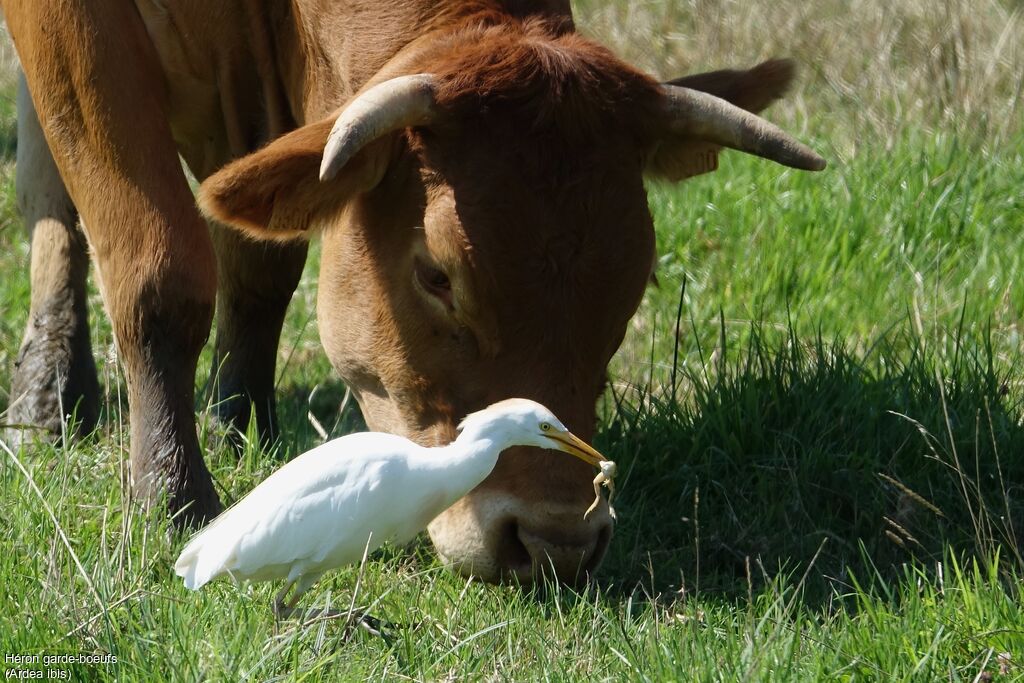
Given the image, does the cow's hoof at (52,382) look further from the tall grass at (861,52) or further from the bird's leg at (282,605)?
the tall grass at (861,52)

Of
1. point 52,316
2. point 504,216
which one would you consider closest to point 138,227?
point 504,216

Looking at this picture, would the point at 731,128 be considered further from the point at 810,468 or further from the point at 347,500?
the point at 347,500

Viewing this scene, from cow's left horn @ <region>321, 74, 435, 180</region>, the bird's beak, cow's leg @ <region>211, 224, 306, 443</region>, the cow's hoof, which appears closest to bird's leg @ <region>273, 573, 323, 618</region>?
the bird's beak

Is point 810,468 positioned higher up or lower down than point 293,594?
lower down

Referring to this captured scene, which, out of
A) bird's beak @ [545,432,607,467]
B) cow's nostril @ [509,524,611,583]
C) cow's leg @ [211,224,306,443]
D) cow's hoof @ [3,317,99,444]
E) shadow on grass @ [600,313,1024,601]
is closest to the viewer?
bird's beak @ [545,432,607,467]

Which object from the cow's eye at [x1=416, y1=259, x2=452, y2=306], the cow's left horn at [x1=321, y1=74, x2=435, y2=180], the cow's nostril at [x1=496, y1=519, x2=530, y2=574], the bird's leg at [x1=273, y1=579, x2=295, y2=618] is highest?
the cow's left horn at [x1=321, y1=74, x2=435, y2=180]

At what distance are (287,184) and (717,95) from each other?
54.4 inches

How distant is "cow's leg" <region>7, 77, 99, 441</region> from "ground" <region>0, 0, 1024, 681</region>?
165 millimetres

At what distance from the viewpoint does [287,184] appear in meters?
3.80

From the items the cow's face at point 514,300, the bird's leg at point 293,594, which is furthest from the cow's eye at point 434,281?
the bird's leg at point 293,594

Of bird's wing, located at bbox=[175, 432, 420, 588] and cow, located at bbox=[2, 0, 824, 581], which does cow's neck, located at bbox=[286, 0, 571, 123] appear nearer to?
cow, located at bbox=[2, 0, 824, 581]

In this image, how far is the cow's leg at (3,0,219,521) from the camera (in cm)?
412

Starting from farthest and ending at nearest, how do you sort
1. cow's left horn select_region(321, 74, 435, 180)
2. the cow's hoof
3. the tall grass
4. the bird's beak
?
the tall grass, the cow's hoof, cow's left horn select_region(321, 74, 435, 180), the bird's beak

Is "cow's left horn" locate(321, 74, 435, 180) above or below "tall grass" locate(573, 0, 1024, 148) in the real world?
above
